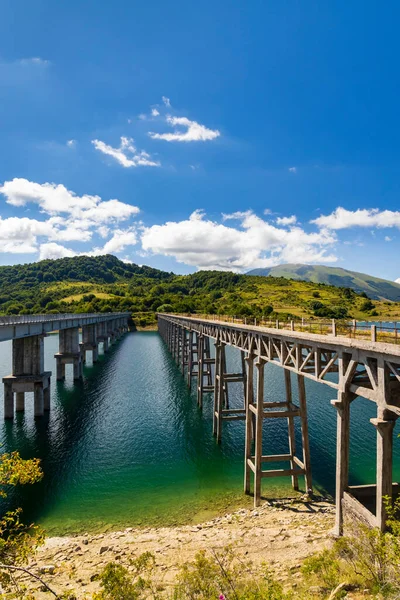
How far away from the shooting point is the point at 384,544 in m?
8.79

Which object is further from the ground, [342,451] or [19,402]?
[342,451]

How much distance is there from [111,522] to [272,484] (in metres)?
10.2

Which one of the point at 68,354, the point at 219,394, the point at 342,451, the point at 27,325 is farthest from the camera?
the point at 68,354

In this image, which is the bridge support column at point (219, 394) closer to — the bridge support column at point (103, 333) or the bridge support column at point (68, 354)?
the bridge support column at point (68, 354)

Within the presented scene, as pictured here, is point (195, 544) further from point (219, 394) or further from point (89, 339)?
point (89, 339)

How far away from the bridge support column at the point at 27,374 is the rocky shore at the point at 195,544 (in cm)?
2097

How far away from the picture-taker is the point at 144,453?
27.0 metres

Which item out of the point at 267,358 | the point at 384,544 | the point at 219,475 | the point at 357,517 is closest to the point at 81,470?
the point at 219,475

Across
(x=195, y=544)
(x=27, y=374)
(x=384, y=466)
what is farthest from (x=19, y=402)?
(x=384, y=466)

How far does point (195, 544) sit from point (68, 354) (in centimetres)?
4277

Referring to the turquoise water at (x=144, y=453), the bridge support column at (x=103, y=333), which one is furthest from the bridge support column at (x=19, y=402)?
the bridge support column at (x=103, y=333)

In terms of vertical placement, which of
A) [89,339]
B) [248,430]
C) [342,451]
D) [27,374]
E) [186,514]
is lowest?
[186,514]

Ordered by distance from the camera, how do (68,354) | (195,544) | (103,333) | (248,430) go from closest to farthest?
(195,544), (248,430), (68,354), (103,333)

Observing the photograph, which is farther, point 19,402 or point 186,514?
point 19,402
